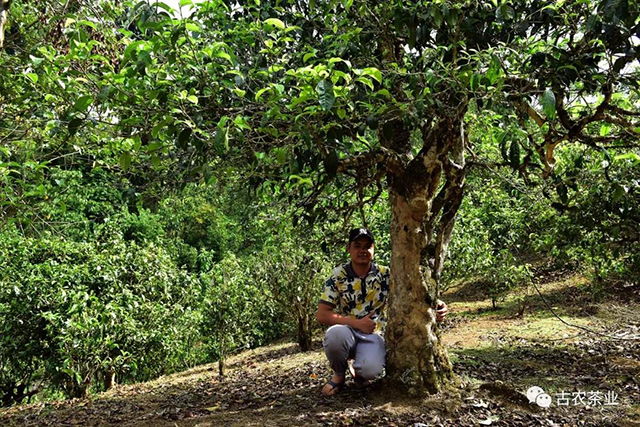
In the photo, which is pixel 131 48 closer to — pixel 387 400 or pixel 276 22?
pixel 276 22

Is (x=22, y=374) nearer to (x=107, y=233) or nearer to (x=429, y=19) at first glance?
(x=107, y=233)

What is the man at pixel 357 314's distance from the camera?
3797 millimetres

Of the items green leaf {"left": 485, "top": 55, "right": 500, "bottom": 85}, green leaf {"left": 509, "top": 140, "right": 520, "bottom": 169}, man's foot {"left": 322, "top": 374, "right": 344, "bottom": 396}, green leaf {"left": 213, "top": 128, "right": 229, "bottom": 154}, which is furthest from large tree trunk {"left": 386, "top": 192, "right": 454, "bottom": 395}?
green leaf {"left": 213, "top": 128, "right": 229, "bottom": 154}

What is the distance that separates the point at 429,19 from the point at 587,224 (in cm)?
372

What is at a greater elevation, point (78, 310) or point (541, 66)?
point (541, 66)

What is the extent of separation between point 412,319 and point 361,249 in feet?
2.22

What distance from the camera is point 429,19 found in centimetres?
291

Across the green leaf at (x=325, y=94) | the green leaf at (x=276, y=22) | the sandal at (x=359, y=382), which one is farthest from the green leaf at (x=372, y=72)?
the sandal at (x=359, y=382)

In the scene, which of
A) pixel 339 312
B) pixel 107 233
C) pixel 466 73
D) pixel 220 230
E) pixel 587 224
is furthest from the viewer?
pixel 220 230

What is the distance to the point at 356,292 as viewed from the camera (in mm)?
4070

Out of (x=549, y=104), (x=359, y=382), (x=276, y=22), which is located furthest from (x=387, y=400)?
(x=276, y=22)

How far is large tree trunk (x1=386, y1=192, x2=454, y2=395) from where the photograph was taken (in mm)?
3600

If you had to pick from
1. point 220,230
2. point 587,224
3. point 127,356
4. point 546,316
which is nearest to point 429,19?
point 587,224

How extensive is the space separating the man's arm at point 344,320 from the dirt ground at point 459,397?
0.43 meters
